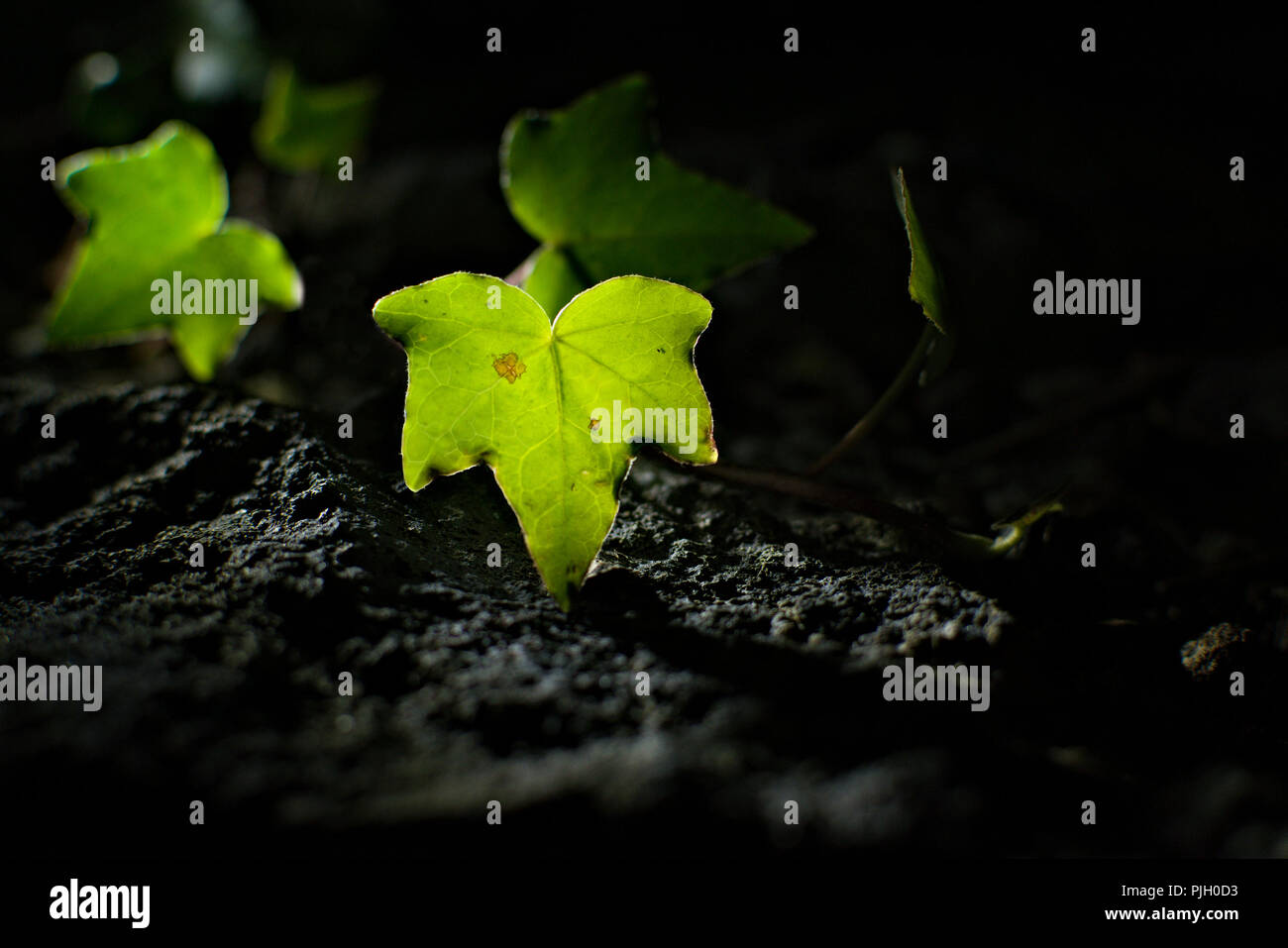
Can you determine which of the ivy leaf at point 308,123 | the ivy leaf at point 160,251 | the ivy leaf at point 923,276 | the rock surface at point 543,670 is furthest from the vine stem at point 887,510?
the ivy leaf at point 308,123

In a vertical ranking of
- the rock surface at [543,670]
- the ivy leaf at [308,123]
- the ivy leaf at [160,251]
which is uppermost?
the ivy leaf at [308,123]

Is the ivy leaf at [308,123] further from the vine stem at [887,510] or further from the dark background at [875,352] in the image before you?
the vine stem at [887,510]

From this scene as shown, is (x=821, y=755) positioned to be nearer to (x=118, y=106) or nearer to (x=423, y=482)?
(x=423, y=482)

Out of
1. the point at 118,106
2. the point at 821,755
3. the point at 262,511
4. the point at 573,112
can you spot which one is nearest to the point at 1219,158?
the point at 573,112

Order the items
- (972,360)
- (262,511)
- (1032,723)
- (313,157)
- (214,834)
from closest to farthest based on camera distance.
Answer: (214,834) < (1032,723) < (262,511) < (972,360) < (313,157)

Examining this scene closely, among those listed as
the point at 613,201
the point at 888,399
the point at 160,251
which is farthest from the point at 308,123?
the point at 888,399
